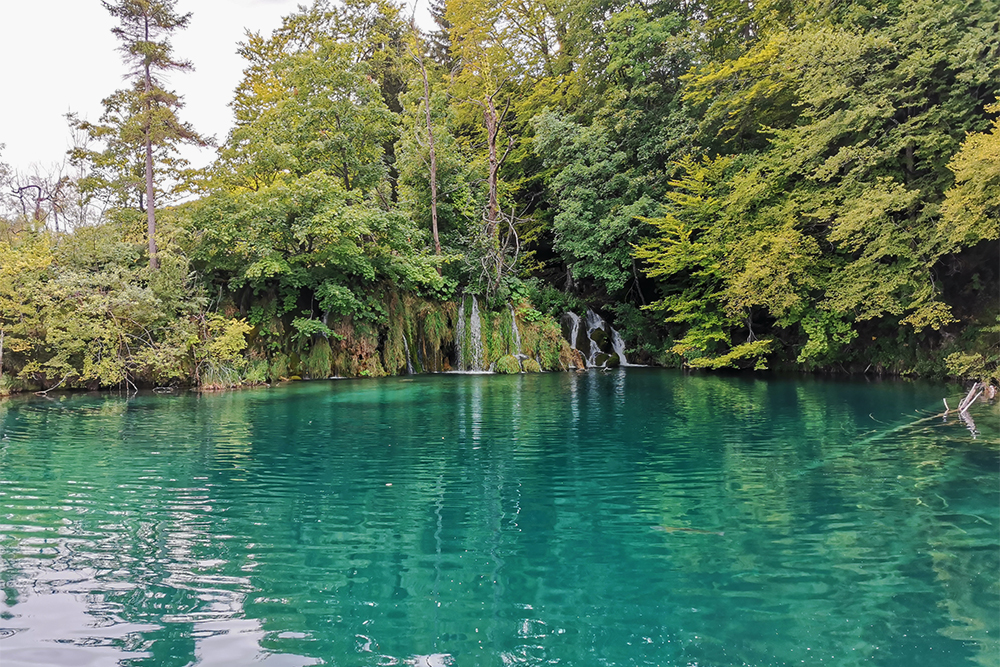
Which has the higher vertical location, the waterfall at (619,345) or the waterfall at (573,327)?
the waterfall at (573,327)

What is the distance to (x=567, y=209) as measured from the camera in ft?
76.0

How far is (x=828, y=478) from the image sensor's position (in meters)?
6.00

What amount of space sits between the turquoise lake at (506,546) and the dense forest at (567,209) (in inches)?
287

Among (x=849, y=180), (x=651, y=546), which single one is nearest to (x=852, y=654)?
(x=651, y=546)

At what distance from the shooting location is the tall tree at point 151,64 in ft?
57.0

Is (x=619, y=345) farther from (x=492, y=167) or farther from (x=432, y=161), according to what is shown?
(x=432, y=161)

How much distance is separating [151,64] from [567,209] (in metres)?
15.3

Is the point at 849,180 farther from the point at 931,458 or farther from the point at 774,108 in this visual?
the point at 931,458

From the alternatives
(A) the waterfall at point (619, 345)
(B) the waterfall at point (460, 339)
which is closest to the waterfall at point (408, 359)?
(B) the waterfall at point (460, 339)

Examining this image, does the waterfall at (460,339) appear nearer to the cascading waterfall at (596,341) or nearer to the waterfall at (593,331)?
the cascading waterfall at (596,341)

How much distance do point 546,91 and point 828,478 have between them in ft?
81.7

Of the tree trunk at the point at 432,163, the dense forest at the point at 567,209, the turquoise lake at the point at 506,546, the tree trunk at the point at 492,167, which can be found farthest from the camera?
the tree trunk at the point at 492,167

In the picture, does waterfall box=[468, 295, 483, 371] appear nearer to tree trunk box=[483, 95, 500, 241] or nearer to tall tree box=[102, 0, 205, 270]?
tree trunk box=[483, 95, 500, 241]

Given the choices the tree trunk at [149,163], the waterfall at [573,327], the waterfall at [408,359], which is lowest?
the waterfall at [408,359]
